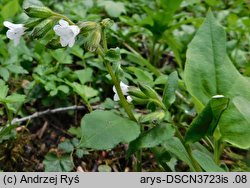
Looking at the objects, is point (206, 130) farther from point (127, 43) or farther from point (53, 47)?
point (127, 43)

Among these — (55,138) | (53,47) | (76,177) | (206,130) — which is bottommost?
(55,138)

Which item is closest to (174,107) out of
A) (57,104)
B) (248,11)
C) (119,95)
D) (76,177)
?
Result: (57,104)

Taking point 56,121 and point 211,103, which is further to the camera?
point 56,121

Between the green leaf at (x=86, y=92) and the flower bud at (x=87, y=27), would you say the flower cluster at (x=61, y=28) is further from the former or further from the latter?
the green leaf at (x=86, y=92)

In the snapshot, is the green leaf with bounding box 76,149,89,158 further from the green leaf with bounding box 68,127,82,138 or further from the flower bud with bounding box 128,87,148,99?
the flower bud with bounding box 128,87,148,99

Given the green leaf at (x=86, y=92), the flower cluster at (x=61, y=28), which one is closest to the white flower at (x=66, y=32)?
the flower cluster at (x=61, y=28)

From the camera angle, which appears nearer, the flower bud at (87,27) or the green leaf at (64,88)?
the flower bud at (87,27)

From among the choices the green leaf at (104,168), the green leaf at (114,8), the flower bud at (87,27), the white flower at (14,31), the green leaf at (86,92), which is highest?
the flower bud at (87,27)

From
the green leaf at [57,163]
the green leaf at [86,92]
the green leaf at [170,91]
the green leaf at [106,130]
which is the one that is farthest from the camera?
the green leaf at [86,92]
